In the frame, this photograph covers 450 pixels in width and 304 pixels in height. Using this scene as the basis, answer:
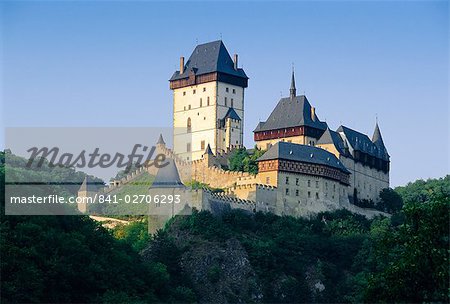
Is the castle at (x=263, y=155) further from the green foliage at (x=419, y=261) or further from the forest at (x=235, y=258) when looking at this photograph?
the green foliage at (x=419, y=261)

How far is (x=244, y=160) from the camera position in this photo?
297 ft

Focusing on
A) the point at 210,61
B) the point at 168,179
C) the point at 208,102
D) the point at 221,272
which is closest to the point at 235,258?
the point at 221,272

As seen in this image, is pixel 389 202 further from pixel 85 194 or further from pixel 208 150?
pixel 85 194

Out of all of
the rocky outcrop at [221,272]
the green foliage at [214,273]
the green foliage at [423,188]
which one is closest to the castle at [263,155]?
the rocky outcrop at [221,272]

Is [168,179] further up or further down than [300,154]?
further down

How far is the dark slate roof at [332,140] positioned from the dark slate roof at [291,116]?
137 cm

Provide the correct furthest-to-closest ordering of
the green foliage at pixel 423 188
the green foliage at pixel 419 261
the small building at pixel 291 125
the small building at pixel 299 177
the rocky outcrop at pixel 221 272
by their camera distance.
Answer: the green foliage at pixel 423 188
the small building at pixel 291 125
the small building at pixel 299 177
the rocky outcrop at pixel 221 272
the green foliage at pixel 419 261

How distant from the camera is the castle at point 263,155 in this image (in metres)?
84.1

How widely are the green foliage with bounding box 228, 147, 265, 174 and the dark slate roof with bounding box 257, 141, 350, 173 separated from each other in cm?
311

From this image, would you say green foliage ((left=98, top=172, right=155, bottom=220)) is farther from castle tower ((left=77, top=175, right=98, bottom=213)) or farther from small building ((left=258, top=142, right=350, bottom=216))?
small building ((left=258, top=142, right=350, bottom=216))

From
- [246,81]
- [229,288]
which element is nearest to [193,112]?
[246,81]

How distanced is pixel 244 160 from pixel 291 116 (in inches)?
239

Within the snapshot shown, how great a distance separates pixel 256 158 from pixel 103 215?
38.1ft

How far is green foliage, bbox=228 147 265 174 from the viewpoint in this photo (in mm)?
89500
